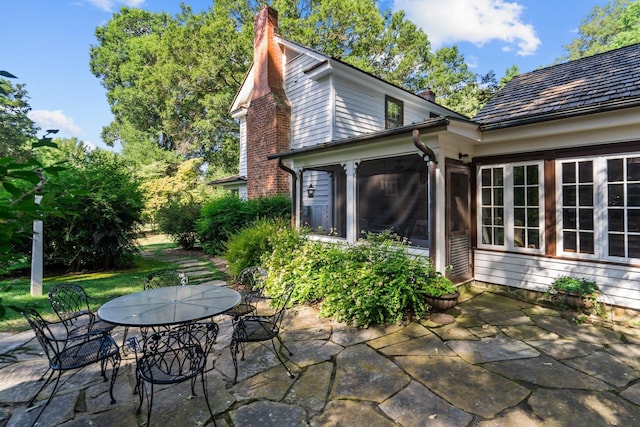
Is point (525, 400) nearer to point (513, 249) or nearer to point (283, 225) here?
point (513, 249)

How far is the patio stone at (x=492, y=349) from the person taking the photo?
3490 millimetres

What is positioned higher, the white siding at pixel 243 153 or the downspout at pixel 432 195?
the white siding at pixel 243 153

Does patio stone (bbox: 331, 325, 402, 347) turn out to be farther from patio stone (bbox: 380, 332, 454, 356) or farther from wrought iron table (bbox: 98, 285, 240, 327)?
wrought iron table (bbox: 98, 285, 240, 327)

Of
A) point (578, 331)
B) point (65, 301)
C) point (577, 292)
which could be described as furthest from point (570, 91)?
point (65, 301)

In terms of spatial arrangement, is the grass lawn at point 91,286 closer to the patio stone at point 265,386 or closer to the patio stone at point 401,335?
the patio stone at point 265,386

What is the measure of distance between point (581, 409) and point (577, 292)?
8.65ft

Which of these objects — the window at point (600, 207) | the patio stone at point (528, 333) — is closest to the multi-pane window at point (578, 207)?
the window at point (600, 207)

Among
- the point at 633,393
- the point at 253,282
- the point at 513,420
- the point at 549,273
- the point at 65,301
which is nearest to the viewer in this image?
the point at 513,420

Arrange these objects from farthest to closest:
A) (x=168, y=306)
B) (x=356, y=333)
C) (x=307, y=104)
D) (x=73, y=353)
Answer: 1. (x=307, y=104)
2. (x=356, y=333)
3. (x=168, y=306)
4. (x=73, y=353)

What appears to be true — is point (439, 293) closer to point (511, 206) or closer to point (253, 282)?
point (511, 206)

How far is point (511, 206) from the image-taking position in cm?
558

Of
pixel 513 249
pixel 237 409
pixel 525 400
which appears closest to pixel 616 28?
pixel 513 249

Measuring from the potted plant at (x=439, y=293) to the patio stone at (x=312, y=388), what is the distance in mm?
1996

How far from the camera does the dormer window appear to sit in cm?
1082
